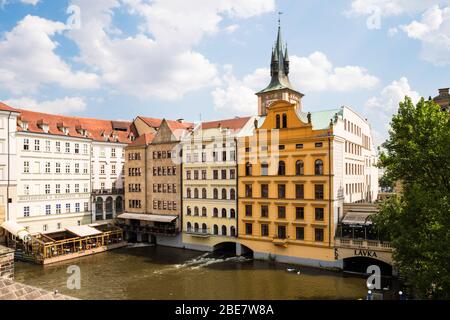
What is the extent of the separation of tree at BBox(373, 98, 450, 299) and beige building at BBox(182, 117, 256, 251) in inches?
824

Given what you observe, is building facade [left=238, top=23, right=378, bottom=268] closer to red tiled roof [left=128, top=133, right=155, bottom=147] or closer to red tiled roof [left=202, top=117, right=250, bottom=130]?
red tiled roof [left=202, top=117, right=250, bottom=130]

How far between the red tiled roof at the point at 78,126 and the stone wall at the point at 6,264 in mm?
39294

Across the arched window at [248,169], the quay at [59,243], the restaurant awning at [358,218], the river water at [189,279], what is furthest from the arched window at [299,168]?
the quay at [59,243]


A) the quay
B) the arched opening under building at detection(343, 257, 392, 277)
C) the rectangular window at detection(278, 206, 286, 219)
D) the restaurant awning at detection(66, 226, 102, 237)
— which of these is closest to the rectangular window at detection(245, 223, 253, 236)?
the rectangular window at detection(278, 206, 286, 219)

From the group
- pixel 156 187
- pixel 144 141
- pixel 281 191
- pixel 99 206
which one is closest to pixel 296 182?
pixel 281 191

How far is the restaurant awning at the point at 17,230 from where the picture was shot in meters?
41.8

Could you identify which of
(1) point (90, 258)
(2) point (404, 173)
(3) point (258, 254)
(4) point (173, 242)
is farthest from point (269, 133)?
(1) point (90, 258)

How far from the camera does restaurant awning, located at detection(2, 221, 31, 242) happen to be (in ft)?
137

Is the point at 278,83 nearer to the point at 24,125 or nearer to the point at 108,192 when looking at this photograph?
the point at 108,192

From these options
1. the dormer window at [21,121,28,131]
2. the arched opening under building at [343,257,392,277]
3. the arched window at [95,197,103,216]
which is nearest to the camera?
the arched opening under building at [343,257,392,277]

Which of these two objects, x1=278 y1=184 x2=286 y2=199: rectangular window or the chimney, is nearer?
x1=278 y1=184 x2=286 y2=199: rectangular window

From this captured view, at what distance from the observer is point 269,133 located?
39625 mm

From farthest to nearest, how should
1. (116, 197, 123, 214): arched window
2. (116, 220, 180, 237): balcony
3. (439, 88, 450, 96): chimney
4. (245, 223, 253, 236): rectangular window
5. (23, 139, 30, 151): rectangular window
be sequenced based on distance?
(116, 197, 123, 214): arched window
(116, 220, 180, 237): balcony
(439, 88, 450, 96): chimney
(23, 139, 30, 151): rectangular window
(245, 223, 253, 236): rectangular window
